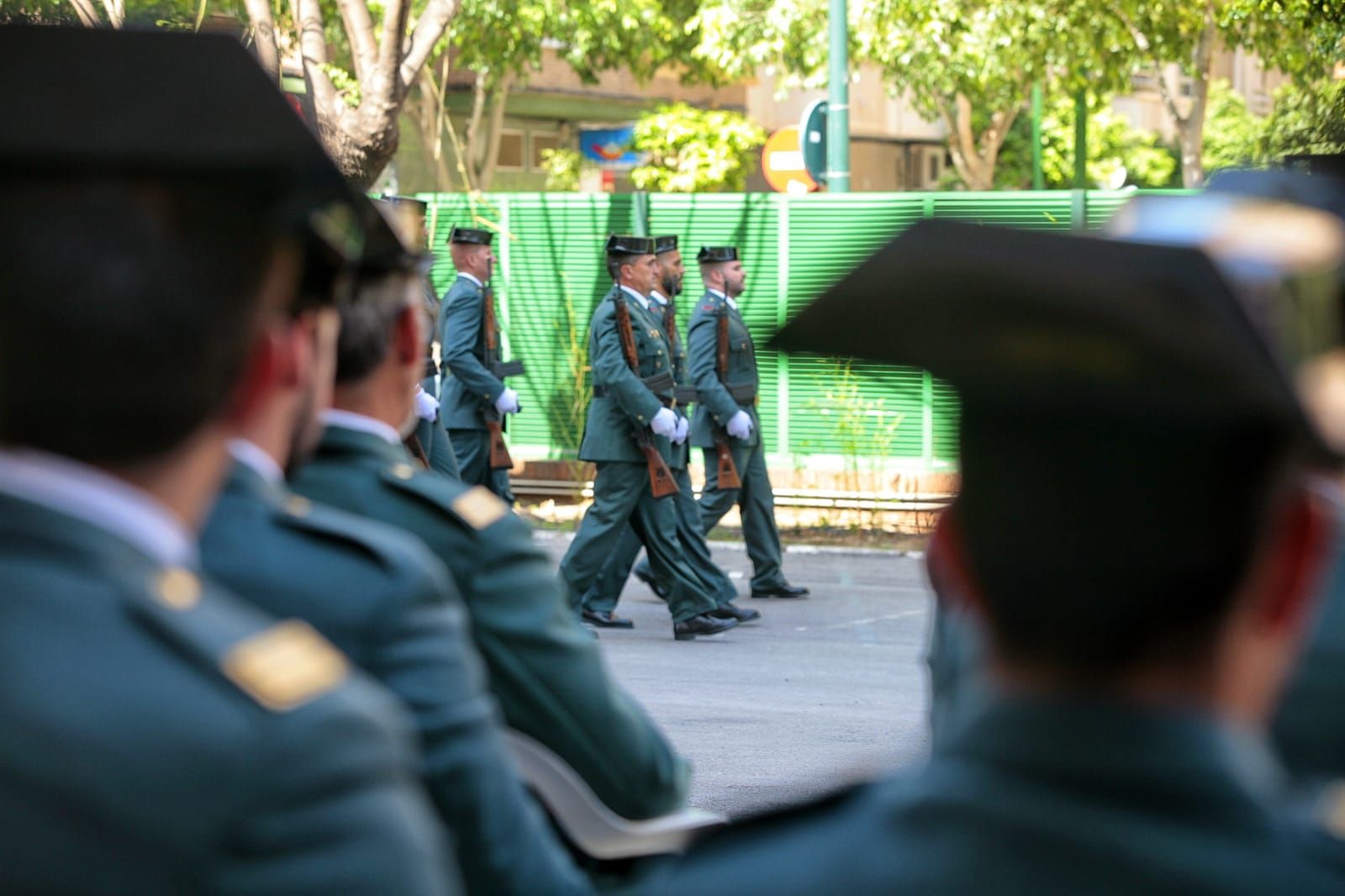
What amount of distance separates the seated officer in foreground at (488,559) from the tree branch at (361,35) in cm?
1082

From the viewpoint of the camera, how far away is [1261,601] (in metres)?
1.35

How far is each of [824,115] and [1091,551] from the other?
1590 cm

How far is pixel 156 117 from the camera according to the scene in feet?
5.72

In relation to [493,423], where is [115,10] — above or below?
above

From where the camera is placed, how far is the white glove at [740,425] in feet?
35.0

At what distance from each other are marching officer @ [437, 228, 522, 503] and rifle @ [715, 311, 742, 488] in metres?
1.11

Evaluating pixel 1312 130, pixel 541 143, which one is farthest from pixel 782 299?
pixel 541 143

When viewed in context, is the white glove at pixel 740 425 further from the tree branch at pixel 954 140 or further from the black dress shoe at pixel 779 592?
the tree branch at pixel 954 140

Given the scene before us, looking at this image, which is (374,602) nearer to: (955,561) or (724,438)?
(955,561)

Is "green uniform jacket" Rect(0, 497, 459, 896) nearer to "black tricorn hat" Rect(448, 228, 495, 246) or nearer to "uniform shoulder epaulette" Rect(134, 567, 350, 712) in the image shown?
"uniform shoulder epaulette" Rect(134, 567, 350, 712)

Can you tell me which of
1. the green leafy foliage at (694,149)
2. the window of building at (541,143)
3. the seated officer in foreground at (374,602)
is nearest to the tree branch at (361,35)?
the seated officer in foreground at (374,602)

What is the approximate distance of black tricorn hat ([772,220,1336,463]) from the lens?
130 cm

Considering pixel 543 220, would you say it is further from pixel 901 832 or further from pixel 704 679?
pixel 901 832

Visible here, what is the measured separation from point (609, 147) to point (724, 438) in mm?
22397
